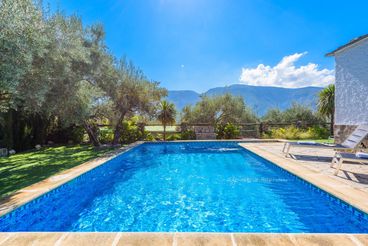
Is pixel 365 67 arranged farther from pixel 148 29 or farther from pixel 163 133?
pixel 148 29

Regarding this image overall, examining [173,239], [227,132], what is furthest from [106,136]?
[173,239]

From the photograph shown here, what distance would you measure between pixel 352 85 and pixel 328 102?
6.27m

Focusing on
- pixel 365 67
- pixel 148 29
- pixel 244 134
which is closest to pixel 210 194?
pixel 365 67

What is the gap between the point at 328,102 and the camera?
51.0 ft

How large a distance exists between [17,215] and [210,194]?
3.45 meters

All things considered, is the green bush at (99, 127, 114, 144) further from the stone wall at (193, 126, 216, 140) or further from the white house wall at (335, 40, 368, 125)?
the white house wall at (335, 40, 368, 125)

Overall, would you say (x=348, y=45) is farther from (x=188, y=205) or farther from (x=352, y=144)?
(x=188, y=205)

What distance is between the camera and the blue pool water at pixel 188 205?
11.9ft

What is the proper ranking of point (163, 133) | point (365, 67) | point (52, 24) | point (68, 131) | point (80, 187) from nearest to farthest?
point (80, 187) → point (52, 24) → point (365, 67) → point (68, 131) → point (163, 133)

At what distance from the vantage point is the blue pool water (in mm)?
3637

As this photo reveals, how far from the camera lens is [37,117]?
11461 mm

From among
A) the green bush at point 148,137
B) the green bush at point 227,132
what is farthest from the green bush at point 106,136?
the green bush at point 227,132

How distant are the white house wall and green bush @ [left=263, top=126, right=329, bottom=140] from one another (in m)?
3.71

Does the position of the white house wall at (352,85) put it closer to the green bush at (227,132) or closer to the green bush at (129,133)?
the green bush at (227,132)
